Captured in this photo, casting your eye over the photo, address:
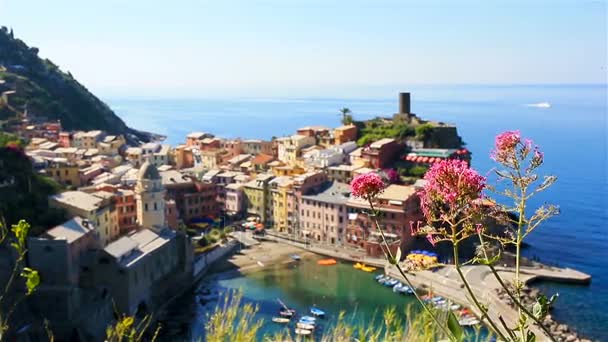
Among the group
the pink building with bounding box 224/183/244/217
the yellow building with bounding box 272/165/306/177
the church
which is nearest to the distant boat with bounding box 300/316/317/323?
the church

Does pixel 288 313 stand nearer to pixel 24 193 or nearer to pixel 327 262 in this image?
pixel 327 262

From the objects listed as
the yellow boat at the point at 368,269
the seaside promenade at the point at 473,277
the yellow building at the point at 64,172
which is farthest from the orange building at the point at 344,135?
the yellow building at the point at 64,172

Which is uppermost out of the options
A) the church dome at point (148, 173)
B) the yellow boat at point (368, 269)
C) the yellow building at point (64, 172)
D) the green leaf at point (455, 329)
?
the green leaf at point (455, 329)

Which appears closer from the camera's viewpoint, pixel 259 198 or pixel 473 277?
pixel 473 277

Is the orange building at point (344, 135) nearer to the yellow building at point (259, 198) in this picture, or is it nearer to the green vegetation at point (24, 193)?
the yellow building at point (259, 198)

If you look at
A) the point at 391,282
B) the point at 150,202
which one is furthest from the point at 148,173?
the point at 391,282
